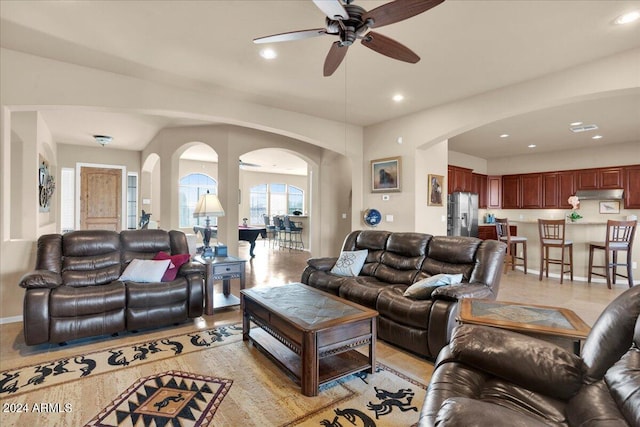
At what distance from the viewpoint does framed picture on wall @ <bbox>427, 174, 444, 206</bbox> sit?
5.27 metres

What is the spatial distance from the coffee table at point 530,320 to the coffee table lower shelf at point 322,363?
879mm

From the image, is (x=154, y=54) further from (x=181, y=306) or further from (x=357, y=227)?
(x=357, y=227)

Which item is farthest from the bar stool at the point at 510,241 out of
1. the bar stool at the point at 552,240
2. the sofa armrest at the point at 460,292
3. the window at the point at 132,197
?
the window at the point at 132,197

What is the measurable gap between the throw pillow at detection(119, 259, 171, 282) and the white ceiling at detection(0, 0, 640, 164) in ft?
6.91

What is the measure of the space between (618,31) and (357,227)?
4.05 meters

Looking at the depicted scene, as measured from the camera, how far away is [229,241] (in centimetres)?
606

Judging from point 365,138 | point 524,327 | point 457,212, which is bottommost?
point 524,327

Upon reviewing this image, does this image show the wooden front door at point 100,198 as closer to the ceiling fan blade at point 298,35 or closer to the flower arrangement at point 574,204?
the ceiling fan blade at point 298,35

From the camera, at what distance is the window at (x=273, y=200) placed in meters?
12.7

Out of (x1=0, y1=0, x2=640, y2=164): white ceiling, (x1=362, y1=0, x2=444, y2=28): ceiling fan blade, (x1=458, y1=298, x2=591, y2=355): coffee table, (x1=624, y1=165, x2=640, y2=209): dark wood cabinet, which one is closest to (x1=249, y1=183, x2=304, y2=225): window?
(x1=0, y1=0, x2=640, y2=164): white ceiling

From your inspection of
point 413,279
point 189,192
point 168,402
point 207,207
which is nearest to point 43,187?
point 207,207

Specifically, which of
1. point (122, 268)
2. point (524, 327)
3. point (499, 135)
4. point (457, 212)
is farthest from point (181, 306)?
point (499, 135)

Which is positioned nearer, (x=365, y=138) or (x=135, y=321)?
(x=135, y=321)

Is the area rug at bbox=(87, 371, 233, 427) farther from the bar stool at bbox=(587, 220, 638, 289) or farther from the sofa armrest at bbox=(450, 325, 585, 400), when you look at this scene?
the bar stool at bbox=(587, 220, 638, 289)
